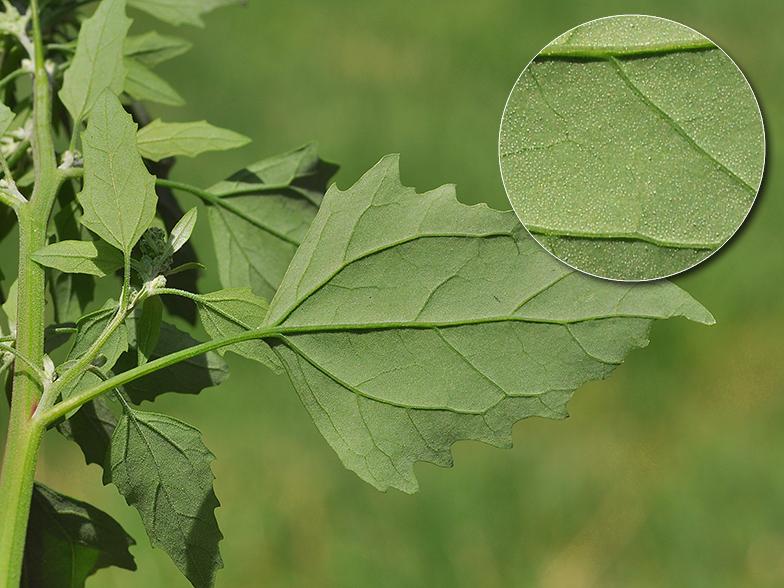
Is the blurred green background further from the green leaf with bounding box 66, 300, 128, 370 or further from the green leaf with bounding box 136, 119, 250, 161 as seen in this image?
the green leaf with bounding box 66, 300, 128, 370

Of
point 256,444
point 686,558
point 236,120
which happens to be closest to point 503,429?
point 686,558

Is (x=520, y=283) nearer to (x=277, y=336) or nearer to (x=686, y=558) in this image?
(x=277, y=336)

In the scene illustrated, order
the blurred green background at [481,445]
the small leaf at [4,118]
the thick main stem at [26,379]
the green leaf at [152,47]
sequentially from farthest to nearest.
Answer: the blurred green background at [481,445]
the green leaf at [152,47]
the small leaf at [4,118]
the thick main stem at [26,379]

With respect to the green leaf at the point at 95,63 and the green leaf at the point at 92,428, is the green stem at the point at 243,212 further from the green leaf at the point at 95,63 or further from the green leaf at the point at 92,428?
the green leaf at the point at 92,428

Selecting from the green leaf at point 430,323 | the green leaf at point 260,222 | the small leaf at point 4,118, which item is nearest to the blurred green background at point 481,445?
the green leaf at point 260,222

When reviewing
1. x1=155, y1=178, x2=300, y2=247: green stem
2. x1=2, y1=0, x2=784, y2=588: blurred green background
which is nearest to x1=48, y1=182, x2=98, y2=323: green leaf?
x1=155, y1=178, x2=300, y2=247: green stem

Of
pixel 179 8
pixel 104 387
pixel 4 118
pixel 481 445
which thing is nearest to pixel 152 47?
pixel 179 8
